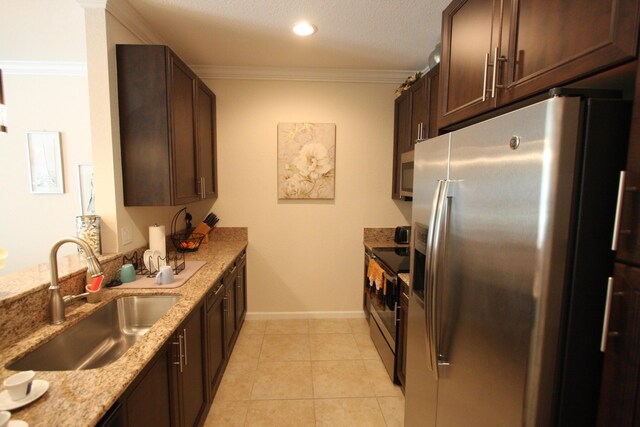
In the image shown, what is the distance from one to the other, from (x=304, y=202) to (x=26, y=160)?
115 inches

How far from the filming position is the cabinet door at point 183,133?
200 cm

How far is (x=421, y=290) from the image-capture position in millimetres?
1451

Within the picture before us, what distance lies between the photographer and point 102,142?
1.83 metres

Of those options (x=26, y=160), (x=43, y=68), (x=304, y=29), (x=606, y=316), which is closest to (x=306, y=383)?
(x=606, y=316)

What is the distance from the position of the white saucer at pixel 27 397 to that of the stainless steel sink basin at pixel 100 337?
0.81ft

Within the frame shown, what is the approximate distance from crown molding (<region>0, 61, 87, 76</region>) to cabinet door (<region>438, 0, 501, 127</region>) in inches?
138

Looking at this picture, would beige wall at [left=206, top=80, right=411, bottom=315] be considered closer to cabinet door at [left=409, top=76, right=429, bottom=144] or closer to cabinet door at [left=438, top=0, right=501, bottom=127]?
cabinet door at [left=409, top=76, right=429, bottom=144]

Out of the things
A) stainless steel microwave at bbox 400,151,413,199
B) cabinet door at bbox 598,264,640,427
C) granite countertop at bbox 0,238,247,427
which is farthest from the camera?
stainless steel microwave at bbox 400,151,413,199

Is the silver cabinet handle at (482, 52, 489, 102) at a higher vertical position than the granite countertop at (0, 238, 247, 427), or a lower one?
higher

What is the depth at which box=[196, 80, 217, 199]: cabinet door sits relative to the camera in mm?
2594

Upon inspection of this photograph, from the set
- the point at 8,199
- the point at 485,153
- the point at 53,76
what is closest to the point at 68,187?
the point at 8,199

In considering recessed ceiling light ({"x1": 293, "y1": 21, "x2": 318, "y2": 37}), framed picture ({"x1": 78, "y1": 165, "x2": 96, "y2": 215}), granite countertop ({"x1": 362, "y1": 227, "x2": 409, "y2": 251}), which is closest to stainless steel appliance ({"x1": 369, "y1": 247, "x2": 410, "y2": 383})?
granite countertop ({"x1": 362, "y1": 227, "x2": 409, "y2": 251})

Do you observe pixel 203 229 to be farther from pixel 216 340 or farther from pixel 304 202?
pixel 216 340

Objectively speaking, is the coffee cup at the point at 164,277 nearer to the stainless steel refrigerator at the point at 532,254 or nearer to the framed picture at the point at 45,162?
the stainless steel refrigerator at the point at 532,254
